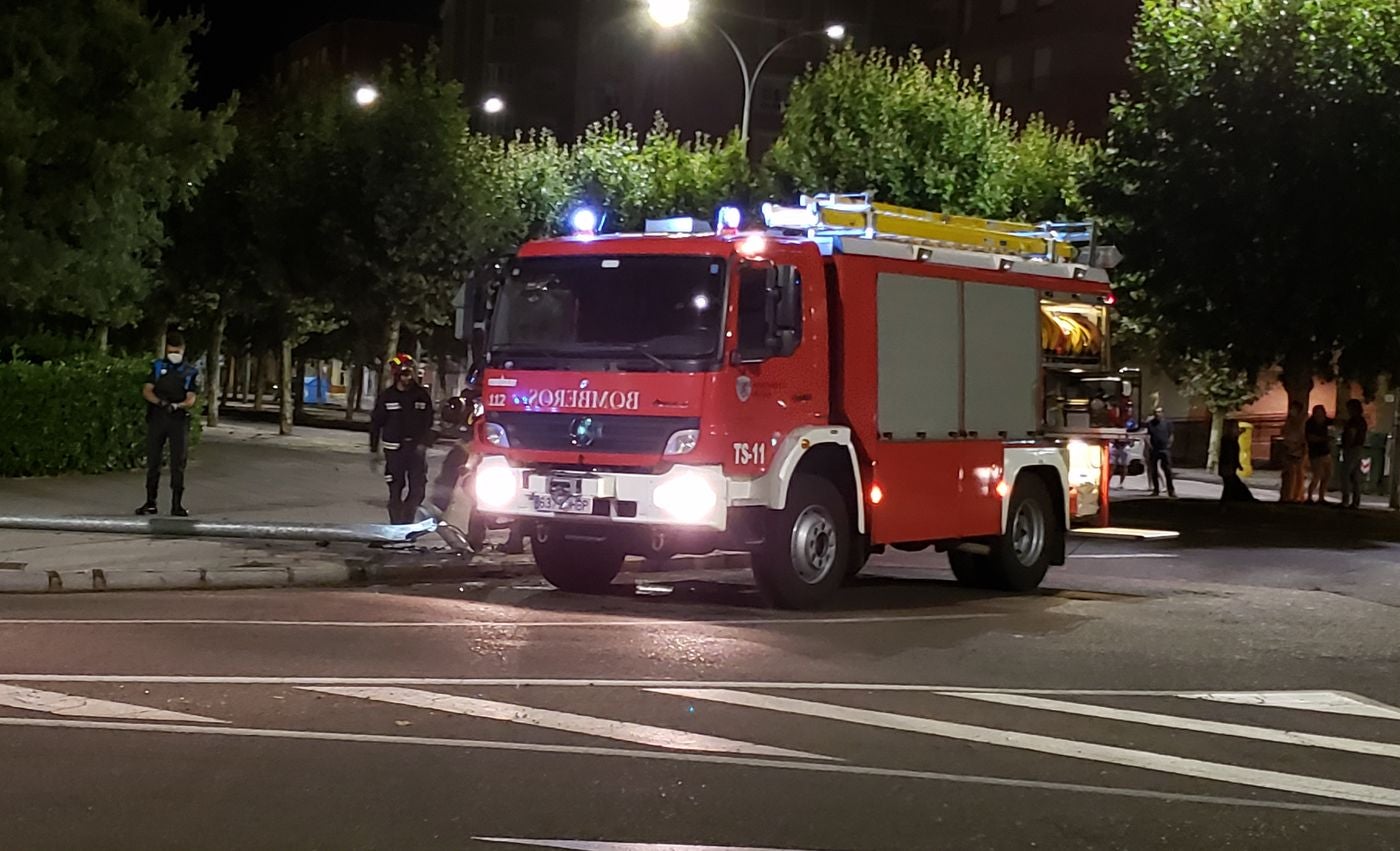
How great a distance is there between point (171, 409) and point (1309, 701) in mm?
11057

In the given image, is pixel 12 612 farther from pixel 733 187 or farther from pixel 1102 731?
pixel 733 187

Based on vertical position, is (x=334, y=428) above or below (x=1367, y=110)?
below

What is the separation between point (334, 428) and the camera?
150 ft

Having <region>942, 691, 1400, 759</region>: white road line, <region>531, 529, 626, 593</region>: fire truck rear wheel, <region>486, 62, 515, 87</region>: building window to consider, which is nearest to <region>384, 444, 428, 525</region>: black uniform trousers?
<region>531, 529, 626, 593</region>: fire truck rear wheel

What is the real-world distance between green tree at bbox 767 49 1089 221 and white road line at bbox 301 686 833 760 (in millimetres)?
24040

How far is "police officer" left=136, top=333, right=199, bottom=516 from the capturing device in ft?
52.3

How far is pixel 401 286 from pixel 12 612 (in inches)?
877

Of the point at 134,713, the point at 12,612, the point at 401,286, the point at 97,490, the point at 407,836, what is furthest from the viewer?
the point at 401,286

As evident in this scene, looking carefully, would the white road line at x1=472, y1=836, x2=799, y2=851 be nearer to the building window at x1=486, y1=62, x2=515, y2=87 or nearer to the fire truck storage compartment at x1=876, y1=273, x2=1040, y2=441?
the fire truck storage compartment at x1=876, y1=273, x2=1040, y2=441

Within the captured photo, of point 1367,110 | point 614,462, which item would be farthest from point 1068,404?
point 1367,110

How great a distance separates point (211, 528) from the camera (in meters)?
15.1

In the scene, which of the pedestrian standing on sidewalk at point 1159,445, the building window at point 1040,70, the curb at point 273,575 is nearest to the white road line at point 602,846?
the curb at point 273,575

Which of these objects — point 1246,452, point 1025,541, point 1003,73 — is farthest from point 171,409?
point 1003,73

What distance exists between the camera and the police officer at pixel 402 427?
16.0m
